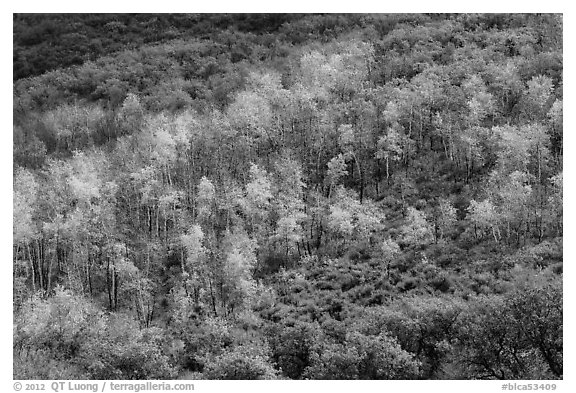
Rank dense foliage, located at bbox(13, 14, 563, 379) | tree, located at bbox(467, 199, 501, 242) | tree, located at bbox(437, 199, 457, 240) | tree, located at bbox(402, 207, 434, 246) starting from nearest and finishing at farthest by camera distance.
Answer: dense foliage, located at bbox(13, 14, 563, 379) < tree, located at bbox(467, 199, 501, 242) < tree, located at bbox(402, 207, 434, 246) < tree, located at bbox(437, 199, 457, 240)

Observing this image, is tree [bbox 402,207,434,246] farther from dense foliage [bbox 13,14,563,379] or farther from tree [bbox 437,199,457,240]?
tree [bbox 437,199,457,240]

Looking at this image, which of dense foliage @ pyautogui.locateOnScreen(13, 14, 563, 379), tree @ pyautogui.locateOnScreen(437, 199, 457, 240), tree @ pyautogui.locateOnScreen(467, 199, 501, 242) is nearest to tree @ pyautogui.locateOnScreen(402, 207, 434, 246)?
dense foliage @ pyautogui.locateOnScreen(13, 14, 563, 379)

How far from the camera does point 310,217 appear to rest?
186ft

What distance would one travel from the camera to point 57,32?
86.9 meters

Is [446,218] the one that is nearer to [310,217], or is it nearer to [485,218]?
[485,218]

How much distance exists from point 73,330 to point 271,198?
19.8m

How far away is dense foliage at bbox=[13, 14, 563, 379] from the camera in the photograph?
1726 inches

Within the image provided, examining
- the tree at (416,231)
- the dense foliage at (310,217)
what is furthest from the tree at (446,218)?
the tree at (416,231)

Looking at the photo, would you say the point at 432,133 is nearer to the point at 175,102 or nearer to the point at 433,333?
the point at 433,333

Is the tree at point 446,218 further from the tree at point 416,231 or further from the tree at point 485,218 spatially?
the tree at point 485,218

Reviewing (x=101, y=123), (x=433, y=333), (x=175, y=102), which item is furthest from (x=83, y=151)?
(x=433, y=333)

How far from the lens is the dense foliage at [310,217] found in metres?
43.8

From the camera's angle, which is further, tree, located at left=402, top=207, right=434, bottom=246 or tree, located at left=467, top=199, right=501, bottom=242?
tree, located at left=402, top=207, right=434, bottom=246

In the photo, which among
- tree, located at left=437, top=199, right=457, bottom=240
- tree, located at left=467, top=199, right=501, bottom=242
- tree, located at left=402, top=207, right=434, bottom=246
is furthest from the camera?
tree, located at left=437, top=199, right=457, bottom=240
